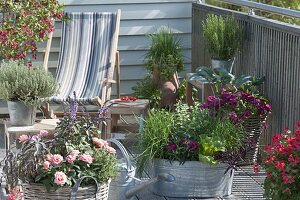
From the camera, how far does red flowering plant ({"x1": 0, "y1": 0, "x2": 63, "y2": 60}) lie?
7195 mm

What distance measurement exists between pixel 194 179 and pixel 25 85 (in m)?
1.45

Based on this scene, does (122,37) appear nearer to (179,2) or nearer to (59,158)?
(179,2)

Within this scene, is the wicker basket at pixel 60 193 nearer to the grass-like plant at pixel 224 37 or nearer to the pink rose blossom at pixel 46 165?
the pink rose blossom at pixel 46 165

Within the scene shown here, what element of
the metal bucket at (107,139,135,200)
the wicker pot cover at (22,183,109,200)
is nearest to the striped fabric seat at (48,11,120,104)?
the metal bucket at (107,139,135,200)

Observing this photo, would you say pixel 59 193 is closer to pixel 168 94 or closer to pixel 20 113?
pixel 20 113

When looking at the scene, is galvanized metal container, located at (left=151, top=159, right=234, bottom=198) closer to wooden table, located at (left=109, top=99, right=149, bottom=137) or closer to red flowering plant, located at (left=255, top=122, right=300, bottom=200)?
red flowering plant, located at (left=255, top=122, right=300, bottom=200)

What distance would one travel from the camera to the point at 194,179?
16.8 ft

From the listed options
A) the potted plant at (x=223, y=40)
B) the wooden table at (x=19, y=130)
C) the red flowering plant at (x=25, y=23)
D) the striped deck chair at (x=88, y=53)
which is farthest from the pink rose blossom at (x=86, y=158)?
the red flowering plant at (x=25, y=23)

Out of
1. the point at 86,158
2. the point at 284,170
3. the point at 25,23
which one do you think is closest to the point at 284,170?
the point at 284,170

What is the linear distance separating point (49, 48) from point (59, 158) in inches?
126

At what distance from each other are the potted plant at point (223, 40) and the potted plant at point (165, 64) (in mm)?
751

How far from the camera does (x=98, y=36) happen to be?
290 inches

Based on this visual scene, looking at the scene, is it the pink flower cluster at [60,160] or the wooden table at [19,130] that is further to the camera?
the wooden table at [19,130]

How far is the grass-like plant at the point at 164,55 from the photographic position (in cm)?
743
